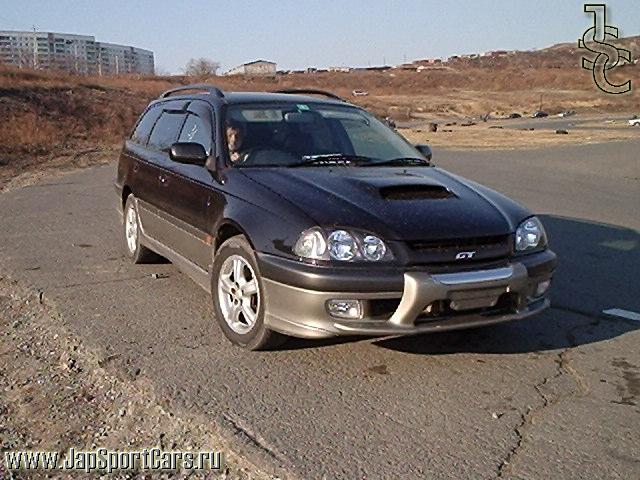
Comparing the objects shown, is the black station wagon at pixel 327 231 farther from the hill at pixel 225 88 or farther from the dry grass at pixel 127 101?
the hill at pixel 225 88

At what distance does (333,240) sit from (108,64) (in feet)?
382

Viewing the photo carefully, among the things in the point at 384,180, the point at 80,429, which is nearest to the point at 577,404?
the point at 384,180

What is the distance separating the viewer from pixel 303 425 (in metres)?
3.36

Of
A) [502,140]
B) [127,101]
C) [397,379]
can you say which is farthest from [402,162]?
[127,101]

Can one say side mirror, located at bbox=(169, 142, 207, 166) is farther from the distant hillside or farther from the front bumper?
the distant hillside

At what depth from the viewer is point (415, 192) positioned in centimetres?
440

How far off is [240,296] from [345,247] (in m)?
0.90

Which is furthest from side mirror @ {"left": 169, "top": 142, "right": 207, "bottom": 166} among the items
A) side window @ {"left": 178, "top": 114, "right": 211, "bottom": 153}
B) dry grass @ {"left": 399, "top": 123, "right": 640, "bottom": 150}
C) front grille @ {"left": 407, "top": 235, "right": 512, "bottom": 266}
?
dry grass @ {"left": 399, "top": 123, "right": 640, "bottom": 150}

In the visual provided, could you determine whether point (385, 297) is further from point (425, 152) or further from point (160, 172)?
point (160, 172)

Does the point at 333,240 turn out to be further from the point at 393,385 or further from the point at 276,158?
the point at 276,158

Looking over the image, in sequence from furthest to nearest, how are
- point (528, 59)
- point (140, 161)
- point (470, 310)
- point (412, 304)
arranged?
point (528, 59), point (140, 161), point (470, 310), point (412, 304)

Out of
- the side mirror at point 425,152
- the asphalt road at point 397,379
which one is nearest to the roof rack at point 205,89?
the asphalt road at point 397,379

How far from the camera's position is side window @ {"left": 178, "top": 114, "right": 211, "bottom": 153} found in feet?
17.1

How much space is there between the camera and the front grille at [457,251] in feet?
12.7
